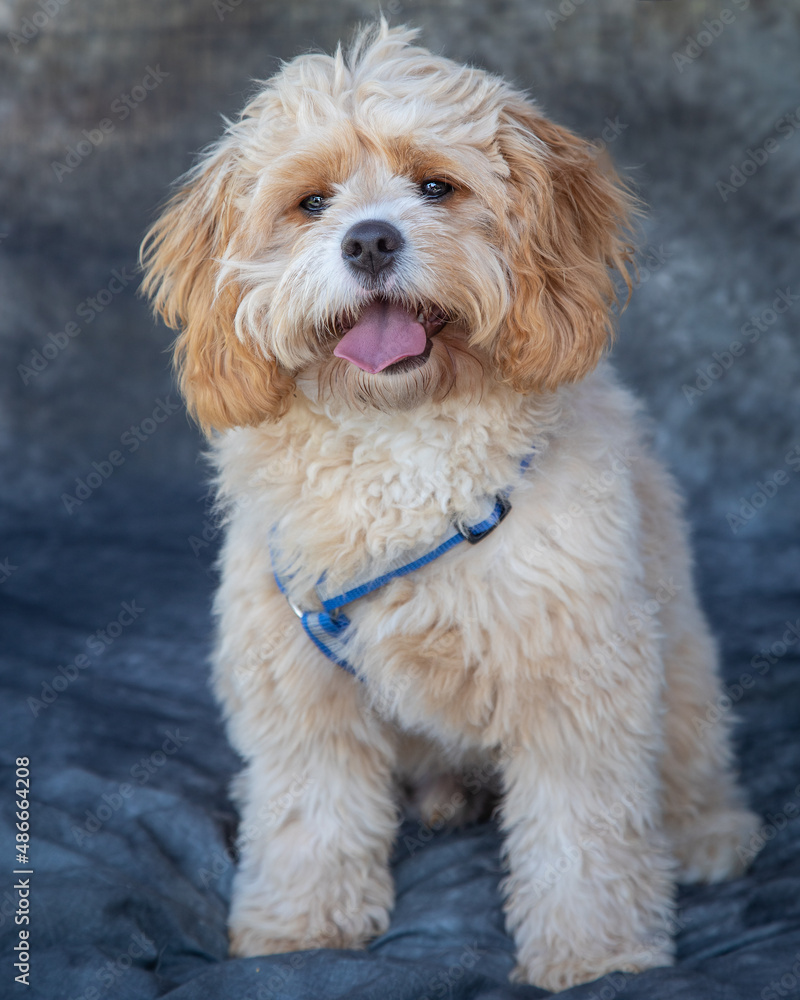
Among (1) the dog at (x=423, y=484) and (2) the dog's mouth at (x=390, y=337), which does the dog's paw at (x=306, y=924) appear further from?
(2) the dog's mouth at (x=390, y=337)

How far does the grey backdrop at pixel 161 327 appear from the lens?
396 centimetres

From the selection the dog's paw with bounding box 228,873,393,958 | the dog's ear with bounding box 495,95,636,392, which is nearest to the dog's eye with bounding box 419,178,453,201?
the dog's ear with bounding box 495,95,636,392

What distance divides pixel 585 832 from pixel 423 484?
794mm

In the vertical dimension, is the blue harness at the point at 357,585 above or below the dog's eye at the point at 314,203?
below

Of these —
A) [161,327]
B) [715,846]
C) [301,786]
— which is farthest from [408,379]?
[161,327]

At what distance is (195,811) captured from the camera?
2.87 metres

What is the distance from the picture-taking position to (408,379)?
2.11 meters

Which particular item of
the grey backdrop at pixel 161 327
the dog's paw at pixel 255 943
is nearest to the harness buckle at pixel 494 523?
the dog's paw at pixel 255 943

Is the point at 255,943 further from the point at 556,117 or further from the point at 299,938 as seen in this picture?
the point at 556,117

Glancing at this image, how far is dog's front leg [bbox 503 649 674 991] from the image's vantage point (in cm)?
229

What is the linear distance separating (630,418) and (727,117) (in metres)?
1.93

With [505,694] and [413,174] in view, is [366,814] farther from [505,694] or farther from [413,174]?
[413,174]

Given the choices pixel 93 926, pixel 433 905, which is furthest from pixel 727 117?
pixel 93 926

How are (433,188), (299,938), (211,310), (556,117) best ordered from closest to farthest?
(433,188) → (211,310) → (299,938) → (556,117)
